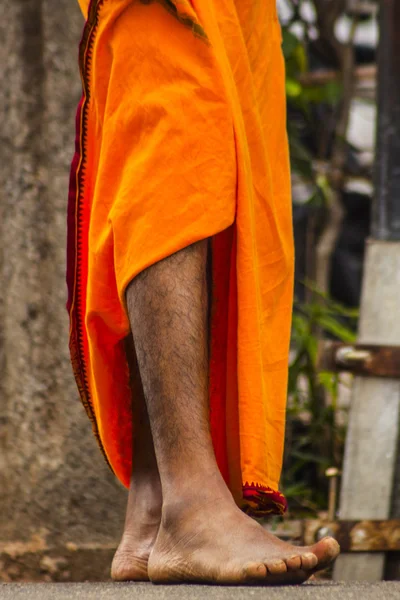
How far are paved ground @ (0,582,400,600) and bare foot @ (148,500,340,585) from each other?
3cm

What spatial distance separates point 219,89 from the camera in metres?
1.43

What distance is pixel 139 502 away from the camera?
5.41 ft

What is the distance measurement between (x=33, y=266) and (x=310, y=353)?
99 centimetres

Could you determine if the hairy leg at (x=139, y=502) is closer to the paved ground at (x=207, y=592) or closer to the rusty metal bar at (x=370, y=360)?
the paved ground at (x=207, y=592)

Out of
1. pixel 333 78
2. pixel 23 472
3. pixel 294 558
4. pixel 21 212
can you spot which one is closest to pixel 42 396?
pixel 23 472

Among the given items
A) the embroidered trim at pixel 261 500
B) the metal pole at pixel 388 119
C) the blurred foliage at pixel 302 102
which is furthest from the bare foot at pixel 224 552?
the blurred foliage at pixel 302 102

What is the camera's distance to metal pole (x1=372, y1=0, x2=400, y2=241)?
2594 mm

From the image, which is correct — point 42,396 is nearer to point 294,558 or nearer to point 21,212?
point 21,212

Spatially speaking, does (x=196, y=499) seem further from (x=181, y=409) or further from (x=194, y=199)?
(x=194, y=199)

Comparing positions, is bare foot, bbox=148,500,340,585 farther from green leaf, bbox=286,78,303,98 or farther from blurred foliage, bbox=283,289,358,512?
green leaf, bbox=286,78,303,98

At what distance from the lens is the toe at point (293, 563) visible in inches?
49.1

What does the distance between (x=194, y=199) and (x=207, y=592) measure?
1.77 feet

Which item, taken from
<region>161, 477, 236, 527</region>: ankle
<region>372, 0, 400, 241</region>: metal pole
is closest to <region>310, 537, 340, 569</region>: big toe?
<region>161, 477, 236, 527</region>: ankle

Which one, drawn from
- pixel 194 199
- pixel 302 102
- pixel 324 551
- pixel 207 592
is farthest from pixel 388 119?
pixel 207 592
